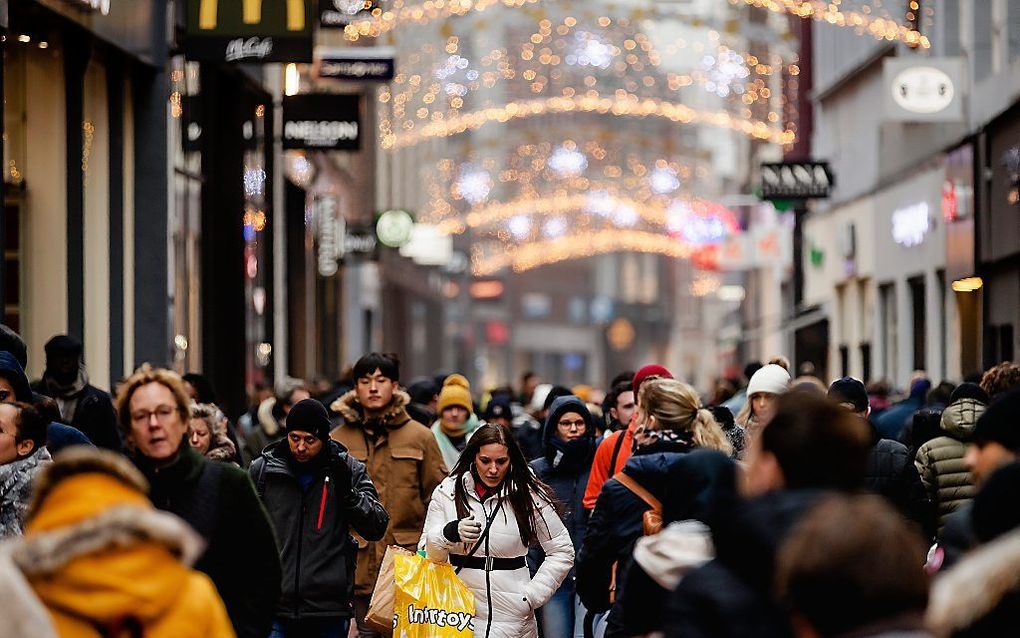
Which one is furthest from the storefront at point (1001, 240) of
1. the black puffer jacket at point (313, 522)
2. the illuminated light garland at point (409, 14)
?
the black puffer jacket at point (313, 522)

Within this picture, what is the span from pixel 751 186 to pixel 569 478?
4474 cm

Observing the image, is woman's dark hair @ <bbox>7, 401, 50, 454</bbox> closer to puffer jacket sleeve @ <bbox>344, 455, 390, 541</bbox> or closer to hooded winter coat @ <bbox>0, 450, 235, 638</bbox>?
puffer jacket sleeve @ <bbox>344, 455, 390, 541</bbox>

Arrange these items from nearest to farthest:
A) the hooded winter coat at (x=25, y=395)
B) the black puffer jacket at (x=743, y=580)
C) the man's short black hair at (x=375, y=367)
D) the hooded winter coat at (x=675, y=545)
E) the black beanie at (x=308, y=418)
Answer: the black puffer jacket at (x=743, y=580), the hooded winter coat at (x=675, y=545), the hooded winter coat at (x=25, y=395), the black beanie at (x=308, y=418), the man's short black hair at (x=375, y=367)

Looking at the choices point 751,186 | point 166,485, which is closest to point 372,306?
point 751,186

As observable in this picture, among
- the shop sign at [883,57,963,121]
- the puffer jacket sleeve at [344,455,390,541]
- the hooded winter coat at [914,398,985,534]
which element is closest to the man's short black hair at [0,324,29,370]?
the puffer jacket sleeve at [344,455,390,541]

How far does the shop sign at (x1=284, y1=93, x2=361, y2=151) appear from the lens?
25.5 meters

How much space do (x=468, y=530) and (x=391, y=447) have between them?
1.87 meters

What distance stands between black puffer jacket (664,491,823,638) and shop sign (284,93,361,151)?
21357mm

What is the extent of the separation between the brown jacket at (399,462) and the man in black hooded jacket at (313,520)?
58.4 inches

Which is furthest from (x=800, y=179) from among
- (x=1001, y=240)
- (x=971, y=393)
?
(x=971, y=393)

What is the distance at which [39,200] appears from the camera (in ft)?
54.6

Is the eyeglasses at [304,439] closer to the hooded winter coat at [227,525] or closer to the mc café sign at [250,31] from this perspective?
the hooded winter coat at [227,525]

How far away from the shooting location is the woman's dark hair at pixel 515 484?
31.3 feet

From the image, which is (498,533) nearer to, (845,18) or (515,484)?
(515,484)
